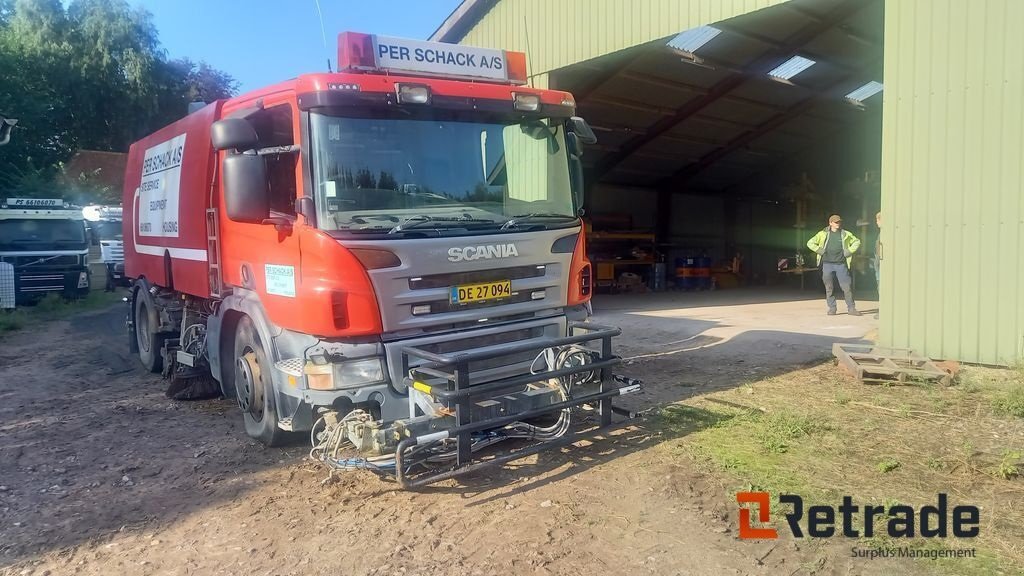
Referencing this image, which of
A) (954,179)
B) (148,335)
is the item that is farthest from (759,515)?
(148,335)

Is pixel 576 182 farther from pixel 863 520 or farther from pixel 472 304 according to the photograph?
pixel 863 520

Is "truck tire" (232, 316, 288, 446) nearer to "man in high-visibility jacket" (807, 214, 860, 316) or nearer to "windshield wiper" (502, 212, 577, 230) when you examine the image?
"windshield wiper" (502, 212, 577, 230)

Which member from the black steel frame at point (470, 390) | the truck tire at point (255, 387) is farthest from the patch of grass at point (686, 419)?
the truck tire at point (255, 387)

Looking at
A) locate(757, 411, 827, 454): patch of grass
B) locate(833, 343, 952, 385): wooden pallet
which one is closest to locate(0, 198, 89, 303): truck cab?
locate(757, 411, 827, 454): patch of grass

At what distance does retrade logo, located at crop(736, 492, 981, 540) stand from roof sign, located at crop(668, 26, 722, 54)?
1039 centimetres

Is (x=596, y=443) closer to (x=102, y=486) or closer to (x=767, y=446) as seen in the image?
(x=767, y=446)

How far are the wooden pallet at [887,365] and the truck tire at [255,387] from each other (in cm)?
562

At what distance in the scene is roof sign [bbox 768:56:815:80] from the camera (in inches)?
587

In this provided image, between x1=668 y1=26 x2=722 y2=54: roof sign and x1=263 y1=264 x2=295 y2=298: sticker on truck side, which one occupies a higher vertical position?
x1=668 y1=26 x2=722 y2=54: roof sign

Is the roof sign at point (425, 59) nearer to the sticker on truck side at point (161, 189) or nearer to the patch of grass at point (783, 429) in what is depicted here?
the sticker on truck side at point (161, 189)

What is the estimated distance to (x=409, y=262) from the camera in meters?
4.57

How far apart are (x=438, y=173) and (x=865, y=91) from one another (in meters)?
16.6

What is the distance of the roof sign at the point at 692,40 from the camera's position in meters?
12.7

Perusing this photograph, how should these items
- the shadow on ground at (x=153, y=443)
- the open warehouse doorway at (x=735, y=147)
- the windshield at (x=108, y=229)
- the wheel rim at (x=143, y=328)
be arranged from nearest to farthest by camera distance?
the shadow on ground at (x=153, y=443), the wheel rim at (x=143, y=328), the open warehouse doorway at (x=735, y=147), the windshield at (x=108, y=229)
